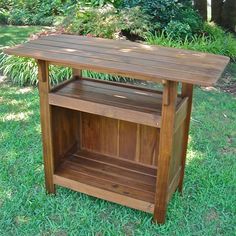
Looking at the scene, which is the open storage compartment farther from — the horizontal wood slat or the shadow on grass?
the shadow on grass

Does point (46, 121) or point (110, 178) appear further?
point (110, 178)

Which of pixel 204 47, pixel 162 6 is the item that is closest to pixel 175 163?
pixel 204 47

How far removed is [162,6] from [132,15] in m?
0.88

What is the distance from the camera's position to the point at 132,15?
604cm

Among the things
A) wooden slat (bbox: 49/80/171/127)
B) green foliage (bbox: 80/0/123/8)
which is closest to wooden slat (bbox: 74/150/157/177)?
wooden slat (bbox: 49/80/171/127)

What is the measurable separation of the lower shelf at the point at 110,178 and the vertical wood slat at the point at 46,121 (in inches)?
2.8

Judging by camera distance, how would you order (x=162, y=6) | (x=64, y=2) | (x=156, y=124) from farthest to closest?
Result: (x=64, y=2)
(x=162, y=6)
(x=156, y=124)

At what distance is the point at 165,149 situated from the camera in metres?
2.10

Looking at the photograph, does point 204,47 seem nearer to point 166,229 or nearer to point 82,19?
point 82,19

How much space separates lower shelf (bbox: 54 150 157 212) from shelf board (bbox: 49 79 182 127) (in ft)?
1.91

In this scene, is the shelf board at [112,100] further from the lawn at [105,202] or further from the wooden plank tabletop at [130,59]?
the lawn at [105,202]

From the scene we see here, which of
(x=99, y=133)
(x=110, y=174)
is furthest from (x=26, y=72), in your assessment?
(x=110, y=174)

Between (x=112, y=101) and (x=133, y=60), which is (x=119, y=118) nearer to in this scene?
(x=112, y=101)

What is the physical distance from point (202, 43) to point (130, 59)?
13.5 feet
